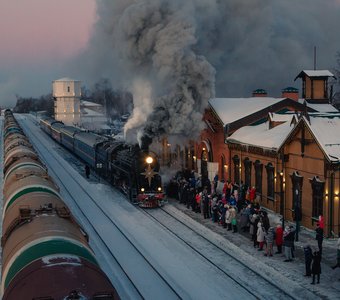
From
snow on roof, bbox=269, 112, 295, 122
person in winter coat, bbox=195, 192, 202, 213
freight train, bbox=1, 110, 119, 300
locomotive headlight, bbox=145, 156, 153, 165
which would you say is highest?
snow on roof, bbox=269, 112, 295, 122

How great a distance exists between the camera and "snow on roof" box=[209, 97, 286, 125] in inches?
1167

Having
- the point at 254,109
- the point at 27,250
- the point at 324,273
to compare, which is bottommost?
the point at 324,273

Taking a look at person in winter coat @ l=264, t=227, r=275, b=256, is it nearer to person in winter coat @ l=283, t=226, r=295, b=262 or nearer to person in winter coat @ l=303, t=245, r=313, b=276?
person in winter coat @ l=283, t=226, r=295, b=262

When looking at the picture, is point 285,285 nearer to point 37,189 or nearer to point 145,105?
point 37,189

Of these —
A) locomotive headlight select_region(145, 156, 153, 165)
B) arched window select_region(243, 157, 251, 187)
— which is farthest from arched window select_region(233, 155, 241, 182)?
locomotive headlight select_region(145, 156, 153, 165)

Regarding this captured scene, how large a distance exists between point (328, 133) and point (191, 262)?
791 centimetres

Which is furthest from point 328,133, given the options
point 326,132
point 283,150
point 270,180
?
point 270,180

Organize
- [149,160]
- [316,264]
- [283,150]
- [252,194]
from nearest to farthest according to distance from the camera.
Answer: [316,264]
[283,150]
[252,194]
[149,160]

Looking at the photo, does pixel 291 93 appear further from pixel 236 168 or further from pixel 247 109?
pixel 236 168

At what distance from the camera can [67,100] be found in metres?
116

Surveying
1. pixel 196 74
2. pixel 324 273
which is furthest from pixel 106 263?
pixel 196 74

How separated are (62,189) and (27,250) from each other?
2225 centimetres

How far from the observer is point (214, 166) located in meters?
30.2

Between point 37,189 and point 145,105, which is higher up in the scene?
point 145,105
